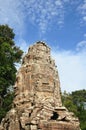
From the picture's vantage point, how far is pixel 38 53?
2103 cm

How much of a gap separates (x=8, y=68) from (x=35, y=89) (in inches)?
361

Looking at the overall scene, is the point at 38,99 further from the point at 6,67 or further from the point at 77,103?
the point at 77,103

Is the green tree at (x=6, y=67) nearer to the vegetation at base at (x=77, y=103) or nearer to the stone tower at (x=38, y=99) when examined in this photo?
the stone tower at (x=38, y=99)

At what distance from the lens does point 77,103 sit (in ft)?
173

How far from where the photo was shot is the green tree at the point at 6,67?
2775 cm

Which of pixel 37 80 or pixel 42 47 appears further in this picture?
pixel 42 47

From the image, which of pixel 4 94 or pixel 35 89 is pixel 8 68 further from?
pixel 35 89

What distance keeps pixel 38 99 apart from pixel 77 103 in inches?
1366

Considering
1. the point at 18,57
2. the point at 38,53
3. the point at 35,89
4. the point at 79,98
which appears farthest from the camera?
the point at 79,98

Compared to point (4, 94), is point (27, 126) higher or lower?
lower

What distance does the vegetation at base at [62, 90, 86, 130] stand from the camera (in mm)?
39312

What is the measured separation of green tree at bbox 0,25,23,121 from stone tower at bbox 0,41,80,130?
713 cm

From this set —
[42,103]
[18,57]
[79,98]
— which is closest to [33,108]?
[42,103]

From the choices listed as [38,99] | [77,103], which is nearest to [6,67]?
[38,99]
